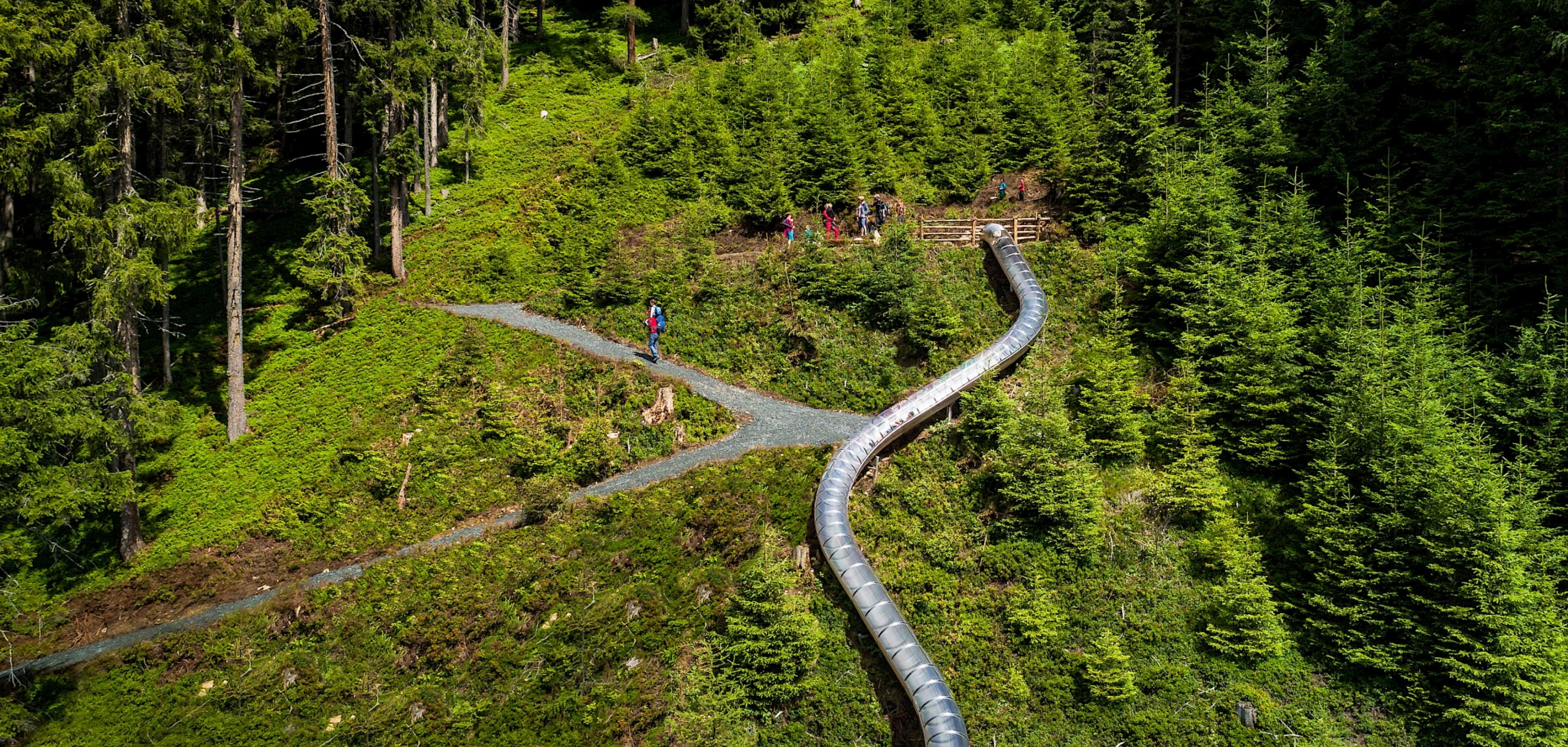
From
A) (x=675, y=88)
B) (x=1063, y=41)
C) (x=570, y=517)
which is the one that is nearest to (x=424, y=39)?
(x=675, y=88)

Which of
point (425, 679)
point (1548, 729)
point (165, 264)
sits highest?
point (165, 264)

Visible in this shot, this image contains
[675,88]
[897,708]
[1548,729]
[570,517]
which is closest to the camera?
[1548,729]

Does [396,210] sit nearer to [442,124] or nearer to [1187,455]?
[442,124]

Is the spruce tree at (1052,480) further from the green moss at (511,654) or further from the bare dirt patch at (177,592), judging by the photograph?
the bare dirt patch at (177,592)

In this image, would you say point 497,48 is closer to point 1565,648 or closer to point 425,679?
point 425,679

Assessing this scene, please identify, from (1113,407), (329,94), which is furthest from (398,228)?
(1113,407)
